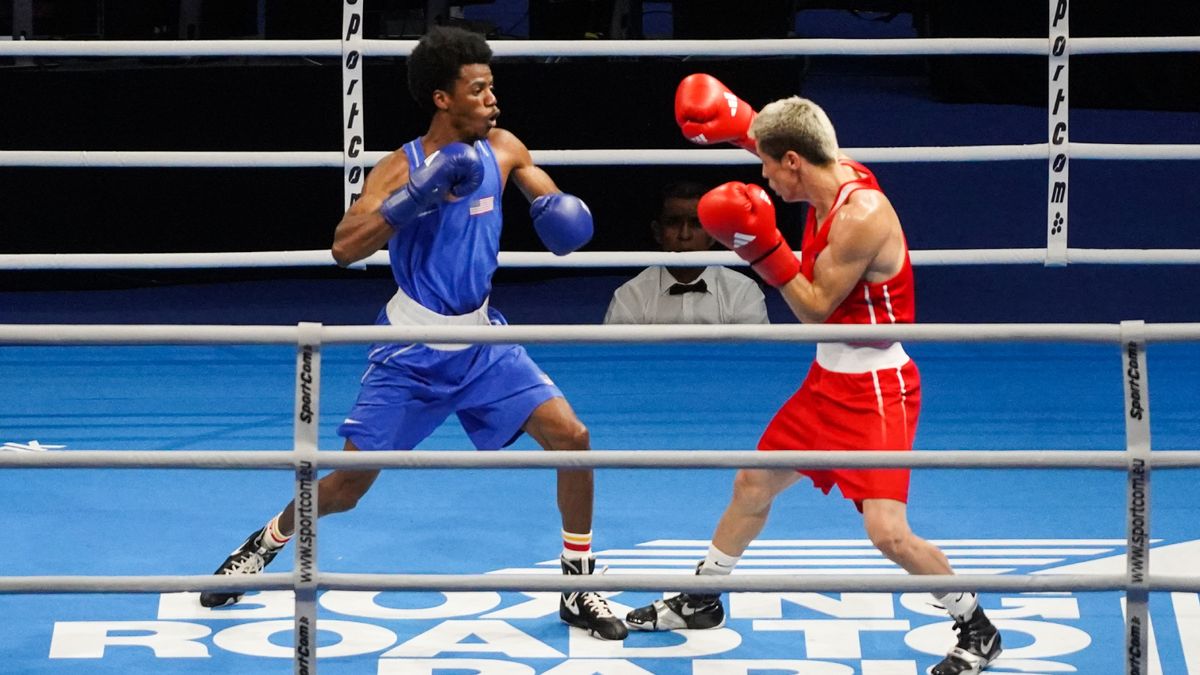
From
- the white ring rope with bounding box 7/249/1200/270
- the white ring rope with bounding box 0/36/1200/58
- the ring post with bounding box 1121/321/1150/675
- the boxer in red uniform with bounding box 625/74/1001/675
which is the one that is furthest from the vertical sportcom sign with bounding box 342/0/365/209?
the ring post with bounding box 1121/321/1150/675

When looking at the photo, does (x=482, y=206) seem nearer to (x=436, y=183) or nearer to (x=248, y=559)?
(x=436, y=183)

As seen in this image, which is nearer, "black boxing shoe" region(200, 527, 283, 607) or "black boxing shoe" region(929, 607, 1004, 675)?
"black boxing shoe" region(929, 607, 1004, 675)

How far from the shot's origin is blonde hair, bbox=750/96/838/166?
3834 millimetres

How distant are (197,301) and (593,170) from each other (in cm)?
162

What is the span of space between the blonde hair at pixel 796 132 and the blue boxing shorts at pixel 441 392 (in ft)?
2.32

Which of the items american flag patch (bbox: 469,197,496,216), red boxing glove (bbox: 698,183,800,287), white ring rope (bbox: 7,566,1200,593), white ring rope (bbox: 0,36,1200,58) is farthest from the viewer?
white ring rope (bbox: 0,36,1200,58)

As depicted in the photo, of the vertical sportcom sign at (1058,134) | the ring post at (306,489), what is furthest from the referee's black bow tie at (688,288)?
the ring post at (306,489)

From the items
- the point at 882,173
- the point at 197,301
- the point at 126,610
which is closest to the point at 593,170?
the point at 197,301

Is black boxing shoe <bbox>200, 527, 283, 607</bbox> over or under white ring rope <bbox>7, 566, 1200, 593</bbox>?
over

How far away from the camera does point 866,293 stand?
152 inches

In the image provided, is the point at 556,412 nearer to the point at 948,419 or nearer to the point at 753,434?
the point at 753,434

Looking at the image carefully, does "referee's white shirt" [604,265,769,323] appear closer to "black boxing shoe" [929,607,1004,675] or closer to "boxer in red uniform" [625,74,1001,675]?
"boxer in red uniform" [625,74,1001,675]

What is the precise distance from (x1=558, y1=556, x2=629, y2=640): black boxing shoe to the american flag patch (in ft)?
2.56

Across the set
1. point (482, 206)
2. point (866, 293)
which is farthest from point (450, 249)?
point (866, 293)
